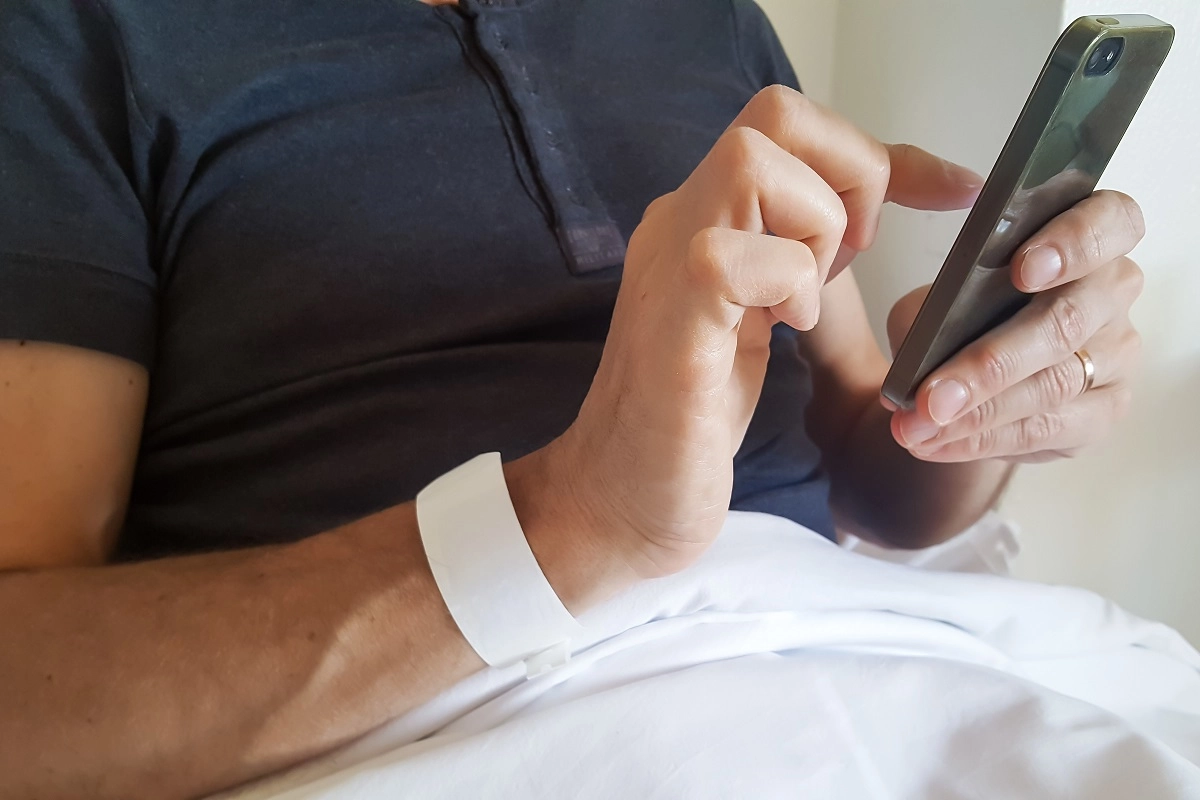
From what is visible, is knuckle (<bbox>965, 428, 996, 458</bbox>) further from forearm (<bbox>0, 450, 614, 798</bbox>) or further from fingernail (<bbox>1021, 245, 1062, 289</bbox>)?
forearm (<bbox>0, 450, 614, 798</bbox>)

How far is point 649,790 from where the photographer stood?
386 millimetres

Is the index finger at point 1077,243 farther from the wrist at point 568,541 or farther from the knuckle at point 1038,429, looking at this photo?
the wrist at point 568,541

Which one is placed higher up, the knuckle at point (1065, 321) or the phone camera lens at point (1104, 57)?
the phone camera lens at point (1104, 57)

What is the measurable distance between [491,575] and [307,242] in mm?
300

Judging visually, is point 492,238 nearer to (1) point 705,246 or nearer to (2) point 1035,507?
(1) point 705,246

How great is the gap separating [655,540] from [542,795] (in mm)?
137

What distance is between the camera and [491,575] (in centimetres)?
40

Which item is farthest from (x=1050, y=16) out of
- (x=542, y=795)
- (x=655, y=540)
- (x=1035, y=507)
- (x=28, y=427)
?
(x=28, y=427)

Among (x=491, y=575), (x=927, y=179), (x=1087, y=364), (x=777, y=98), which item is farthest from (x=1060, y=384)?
(x=491, y=575)

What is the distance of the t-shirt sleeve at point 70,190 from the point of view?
0.47 m

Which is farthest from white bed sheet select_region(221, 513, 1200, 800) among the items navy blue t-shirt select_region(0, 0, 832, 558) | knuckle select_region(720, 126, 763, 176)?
knuckle select_region(720, 126, 763, 176)

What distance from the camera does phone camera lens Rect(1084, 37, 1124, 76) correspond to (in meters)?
0.33

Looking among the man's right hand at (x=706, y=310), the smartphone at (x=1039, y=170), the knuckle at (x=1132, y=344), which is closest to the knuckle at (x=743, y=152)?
the man's right hand at (x=706, y=310)

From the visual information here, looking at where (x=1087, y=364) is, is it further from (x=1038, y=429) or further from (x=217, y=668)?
(x=217, y=668)
